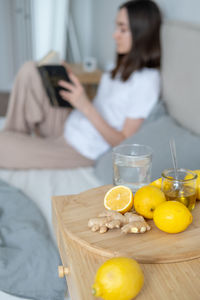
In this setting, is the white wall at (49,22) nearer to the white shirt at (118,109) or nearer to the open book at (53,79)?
the open book at (53,79)

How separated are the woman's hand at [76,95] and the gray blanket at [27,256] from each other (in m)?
0.63

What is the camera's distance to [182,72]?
5.10 feet

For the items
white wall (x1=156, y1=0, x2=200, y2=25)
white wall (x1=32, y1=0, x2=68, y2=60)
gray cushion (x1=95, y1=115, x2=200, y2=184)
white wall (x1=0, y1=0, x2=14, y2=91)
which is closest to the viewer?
gray cushion (x1=95, y1=115, x2=200, y2=184)

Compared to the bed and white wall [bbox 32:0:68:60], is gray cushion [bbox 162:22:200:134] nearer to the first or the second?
the bed

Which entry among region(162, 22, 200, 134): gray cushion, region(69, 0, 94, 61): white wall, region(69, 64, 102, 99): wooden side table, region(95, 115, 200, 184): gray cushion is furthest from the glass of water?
region(69, 0, 94, 61): white wall

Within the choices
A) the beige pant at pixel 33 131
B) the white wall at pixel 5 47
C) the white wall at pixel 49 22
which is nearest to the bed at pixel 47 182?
the beige pant at pixel 33 131

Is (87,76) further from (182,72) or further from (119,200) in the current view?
(119,200)

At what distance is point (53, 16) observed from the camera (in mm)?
3248

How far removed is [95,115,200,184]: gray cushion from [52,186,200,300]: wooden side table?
17.1 inches

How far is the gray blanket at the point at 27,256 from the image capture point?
3.06 feet

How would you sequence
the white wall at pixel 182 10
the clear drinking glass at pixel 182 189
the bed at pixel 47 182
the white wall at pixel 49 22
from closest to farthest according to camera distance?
the clear drinking glass at pixel 182 189, the bed at pixel 47 182, the white wall at pixel 182 10, the white wall at pixel 49 22

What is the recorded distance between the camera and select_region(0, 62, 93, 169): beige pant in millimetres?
1695

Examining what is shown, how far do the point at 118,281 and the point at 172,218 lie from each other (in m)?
0.19

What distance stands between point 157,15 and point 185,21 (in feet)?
0.52
